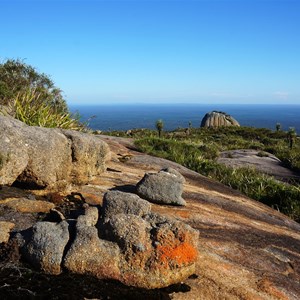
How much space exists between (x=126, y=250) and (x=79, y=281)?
86cm

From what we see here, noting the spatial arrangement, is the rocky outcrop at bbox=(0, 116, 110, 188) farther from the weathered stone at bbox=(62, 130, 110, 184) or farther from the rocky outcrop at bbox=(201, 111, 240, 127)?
the rocky outcrop at bbox=(201, 111, 240, 127)

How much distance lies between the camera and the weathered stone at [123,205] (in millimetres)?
7035

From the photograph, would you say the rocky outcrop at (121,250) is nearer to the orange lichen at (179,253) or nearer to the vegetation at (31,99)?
the orange lichen at (179,253)

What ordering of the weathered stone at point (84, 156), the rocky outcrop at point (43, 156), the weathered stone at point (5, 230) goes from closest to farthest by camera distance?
the weathered stone at point (5, 230), the rocky outcrop at point (43, 156), the weathered stone at point (84, 156)

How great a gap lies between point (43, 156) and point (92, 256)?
3.65 metres

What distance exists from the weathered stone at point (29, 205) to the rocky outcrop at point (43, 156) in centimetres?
53

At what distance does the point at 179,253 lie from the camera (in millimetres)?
6070

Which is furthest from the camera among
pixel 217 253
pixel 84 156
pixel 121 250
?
pixel 84 156

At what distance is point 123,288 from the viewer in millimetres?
5582

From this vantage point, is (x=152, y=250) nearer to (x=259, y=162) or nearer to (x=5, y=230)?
(x=5, y=230)

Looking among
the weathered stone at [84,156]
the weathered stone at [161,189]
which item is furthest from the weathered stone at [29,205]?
the weathered stone at [161,189]

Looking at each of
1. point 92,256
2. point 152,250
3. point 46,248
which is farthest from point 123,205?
point 46,248

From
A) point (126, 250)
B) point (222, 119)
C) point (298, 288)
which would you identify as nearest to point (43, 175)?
point (126, 250)

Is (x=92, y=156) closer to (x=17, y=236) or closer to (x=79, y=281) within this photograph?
(x=17, y=236)
